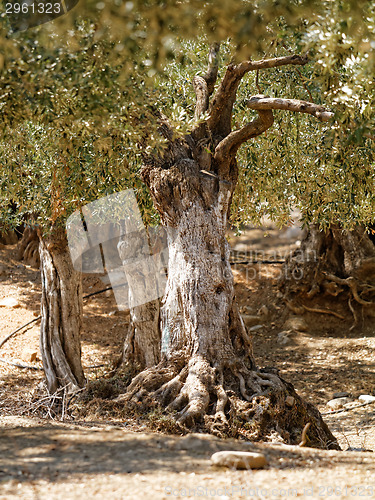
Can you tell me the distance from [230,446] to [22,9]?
4.08 metres

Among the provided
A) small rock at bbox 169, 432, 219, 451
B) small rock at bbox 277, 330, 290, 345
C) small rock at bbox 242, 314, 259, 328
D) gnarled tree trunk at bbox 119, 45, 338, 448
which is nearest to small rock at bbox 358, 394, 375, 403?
small rock at bbox 277, 330, 290, 345

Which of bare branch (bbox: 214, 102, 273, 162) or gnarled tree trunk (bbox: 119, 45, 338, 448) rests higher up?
bare branch (bbox: 214, 102, 273, 162)

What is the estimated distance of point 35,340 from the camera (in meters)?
13.5

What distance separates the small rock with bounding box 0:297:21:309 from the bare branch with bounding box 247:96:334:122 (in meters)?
10.4

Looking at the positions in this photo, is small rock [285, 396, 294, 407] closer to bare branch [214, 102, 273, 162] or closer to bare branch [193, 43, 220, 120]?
bare branch [214, 102, 273, 162]

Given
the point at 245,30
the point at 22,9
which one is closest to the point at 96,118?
the point at 22,9

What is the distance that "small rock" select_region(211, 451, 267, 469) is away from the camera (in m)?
4.11

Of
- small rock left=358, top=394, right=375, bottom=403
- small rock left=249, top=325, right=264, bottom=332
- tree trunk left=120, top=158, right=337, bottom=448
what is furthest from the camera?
small rock left=249, top=325, right=264, bottom=332

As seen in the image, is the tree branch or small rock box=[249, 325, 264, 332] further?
small rock box=[249, 325, 264, 332]

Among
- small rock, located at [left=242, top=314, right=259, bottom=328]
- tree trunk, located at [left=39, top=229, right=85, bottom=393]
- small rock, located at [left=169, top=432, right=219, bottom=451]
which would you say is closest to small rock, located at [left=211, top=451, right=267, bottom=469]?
small rock, located at [left=169, top=432, right=219, bottom=451]

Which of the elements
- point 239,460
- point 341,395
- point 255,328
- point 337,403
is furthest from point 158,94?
point 255,328

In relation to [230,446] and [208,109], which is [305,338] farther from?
[230,446]

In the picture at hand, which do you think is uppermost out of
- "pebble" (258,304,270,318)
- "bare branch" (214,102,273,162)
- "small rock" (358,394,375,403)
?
"bare branch" (214,102,273,162)

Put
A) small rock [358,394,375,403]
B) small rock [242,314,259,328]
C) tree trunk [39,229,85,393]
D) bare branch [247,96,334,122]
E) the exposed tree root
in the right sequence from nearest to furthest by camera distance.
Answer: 1. the exposed tree root
2. bare branch [247,96,334,122]
3. tree trunk [39,229,85,393]
4. small rock [358,394,375,403]
5. small rock [242,314,259,328]
